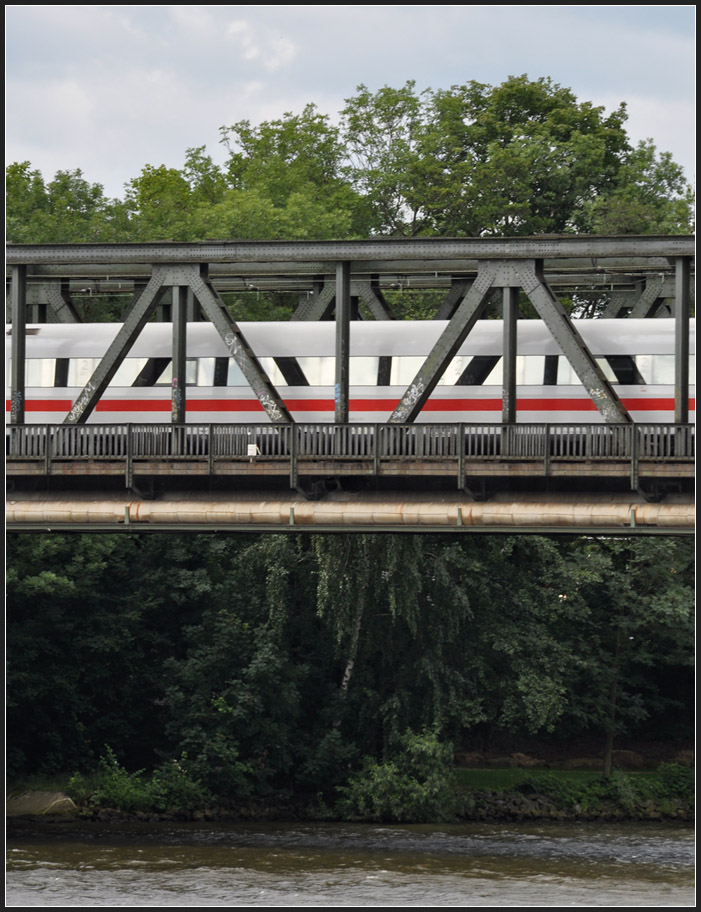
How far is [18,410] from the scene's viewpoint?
30750 mm

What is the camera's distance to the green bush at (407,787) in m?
41.3

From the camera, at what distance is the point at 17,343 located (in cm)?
3105

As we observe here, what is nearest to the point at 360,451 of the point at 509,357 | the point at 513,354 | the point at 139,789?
the point at 509,357

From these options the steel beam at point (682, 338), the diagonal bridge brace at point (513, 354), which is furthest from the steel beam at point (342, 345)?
the steel beam at point (682, 338)

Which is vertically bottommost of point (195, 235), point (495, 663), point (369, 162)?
point (495, 663)

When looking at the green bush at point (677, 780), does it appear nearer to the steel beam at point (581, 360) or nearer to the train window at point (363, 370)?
the train window at point (363, 370)

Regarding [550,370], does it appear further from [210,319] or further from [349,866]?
[349,866]

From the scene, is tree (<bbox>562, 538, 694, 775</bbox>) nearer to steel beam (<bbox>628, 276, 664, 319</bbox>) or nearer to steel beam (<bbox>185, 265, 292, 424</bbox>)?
steel beam (<bbox>628, 276, 664, 319</bbox>)

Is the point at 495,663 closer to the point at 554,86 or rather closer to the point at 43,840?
the point at 43,840

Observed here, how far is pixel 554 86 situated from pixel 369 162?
859 centimetres

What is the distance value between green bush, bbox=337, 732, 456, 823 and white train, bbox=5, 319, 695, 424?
11.4m

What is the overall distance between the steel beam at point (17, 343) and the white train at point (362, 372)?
4.27 m

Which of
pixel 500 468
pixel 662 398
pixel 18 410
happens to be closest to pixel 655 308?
pixel 662 398

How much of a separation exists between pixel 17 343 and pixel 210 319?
4.73 metres
